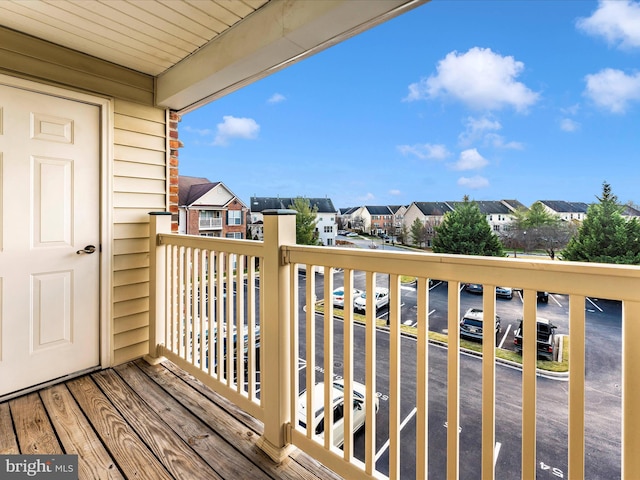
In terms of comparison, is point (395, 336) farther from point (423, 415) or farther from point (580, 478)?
point (580, 478)

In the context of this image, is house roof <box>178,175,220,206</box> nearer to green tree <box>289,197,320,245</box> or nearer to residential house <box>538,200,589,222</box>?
green tree <box>289,197,320,245</box>

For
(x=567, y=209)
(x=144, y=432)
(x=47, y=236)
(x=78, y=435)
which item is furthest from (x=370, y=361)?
(x=47, y=236)

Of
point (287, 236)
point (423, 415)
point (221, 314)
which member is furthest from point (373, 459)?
point (221, 314)

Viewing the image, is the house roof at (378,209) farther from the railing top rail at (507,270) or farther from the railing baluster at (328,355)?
the railing baluster at (328,355)

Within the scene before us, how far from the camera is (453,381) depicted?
1.03 metres

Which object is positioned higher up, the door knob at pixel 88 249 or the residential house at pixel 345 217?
the residential house at pixel 345 217

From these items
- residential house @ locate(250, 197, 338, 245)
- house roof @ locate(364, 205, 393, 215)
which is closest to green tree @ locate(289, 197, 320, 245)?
residential house @ locate(250, 197, 338, 245)

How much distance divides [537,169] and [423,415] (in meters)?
0.85

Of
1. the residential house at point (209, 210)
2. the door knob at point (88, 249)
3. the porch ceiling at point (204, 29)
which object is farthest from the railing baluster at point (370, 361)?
the door knob at point (88, 249)

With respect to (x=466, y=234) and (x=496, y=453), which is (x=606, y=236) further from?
(x=496, y=453)

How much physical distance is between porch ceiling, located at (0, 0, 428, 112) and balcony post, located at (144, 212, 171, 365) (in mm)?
1000

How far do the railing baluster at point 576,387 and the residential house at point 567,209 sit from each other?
0.69ft

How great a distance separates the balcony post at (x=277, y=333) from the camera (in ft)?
4.91

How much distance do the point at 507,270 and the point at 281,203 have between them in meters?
1.08
